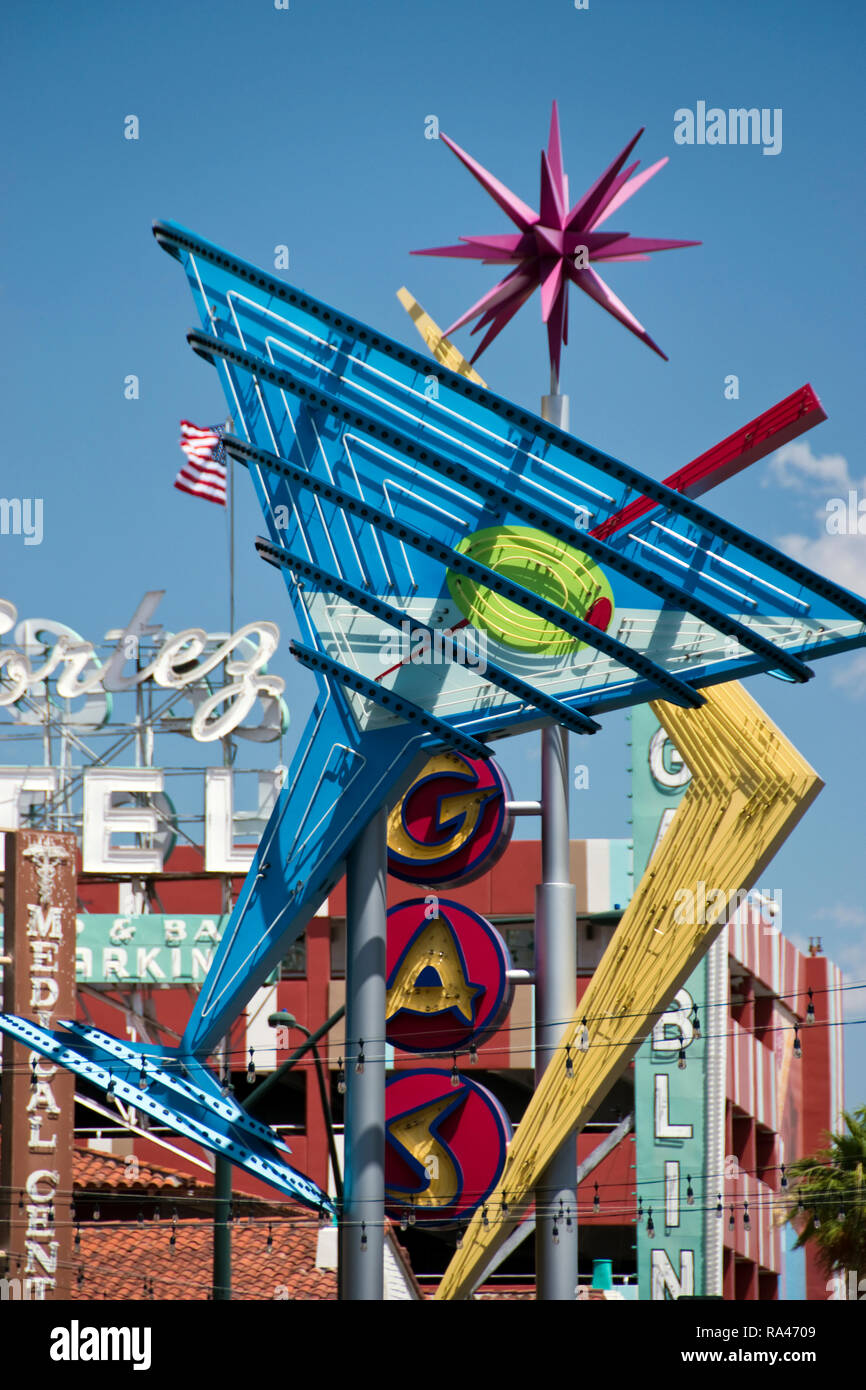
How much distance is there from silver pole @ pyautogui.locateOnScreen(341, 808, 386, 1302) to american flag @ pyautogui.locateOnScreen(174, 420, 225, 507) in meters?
22.8

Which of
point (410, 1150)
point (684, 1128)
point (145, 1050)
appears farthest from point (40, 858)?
point (684, 1128)

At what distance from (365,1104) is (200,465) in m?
25.4

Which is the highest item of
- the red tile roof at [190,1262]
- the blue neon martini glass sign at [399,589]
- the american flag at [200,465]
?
the american flag at [200,465]

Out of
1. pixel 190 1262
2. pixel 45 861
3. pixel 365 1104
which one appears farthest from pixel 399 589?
pixel 190 1262

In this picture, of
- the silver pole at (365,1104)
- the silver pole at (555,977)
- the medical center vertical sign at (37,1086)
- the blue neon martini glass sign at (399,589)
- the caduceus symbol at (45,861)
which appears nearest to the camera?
the blue neon martini glass sign at (399,589)

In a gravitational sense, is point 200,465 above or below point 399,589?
above

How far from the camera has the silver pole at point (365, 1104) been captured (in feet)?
92.9

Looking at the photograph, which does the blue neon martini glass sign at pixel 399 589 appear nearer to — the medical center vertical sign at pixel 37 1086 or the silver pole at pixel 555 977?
the silver pole at pixel 555 977

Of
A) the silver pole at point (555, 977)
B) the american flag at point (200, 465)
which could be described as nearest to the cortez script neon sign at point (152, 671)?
the american flag at point (200, 465)

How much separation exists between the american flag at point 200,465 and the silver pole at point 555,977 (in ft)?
60.4

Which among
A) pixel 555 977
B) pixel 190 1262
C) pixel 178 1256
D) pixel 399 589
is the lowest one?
pixel 190 1262

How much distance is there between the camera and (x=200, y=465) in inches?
1992

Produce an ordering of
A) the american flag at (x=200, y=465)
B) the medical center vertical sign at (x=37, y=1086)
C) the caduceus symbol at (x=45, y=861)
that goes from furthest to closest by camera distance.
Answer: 1. the american flag at (x=200, y=465)
2. the caduceus symbol at (x=45, y=861)
3. the medical center vertical sign at (x=37, y=1086)

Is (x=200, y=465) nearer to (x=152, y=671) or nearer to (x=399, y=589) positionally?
(x=152, y=671)
